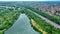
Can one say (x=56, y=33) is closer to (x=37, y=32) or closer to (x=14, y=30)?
(x=37, y=32)

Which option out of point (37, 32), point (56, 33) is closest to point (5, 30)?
point (37, 32)

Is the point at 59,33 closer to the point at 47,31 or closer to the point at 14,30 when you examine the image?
the point at 47,31

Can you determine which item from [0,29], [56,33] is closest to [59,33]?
[56,33]

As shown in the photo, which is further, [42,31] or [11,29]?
[11,29]

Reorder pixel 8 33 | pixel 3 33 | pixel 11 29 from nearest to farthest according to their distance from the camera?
1. pixel 3 33
2. pixel 8 33
3. pixel 11 29

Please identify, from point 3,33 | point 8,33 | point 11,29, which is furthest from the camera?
point 11,29

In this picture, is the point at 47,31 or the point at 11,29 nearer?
the point at 47,31

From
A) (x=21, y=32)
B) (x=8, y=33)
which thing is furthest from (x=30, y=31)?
(x=8, y=33)

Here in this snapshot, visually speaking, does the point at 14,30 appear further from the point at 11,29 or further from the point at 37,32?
the point at 37,32
